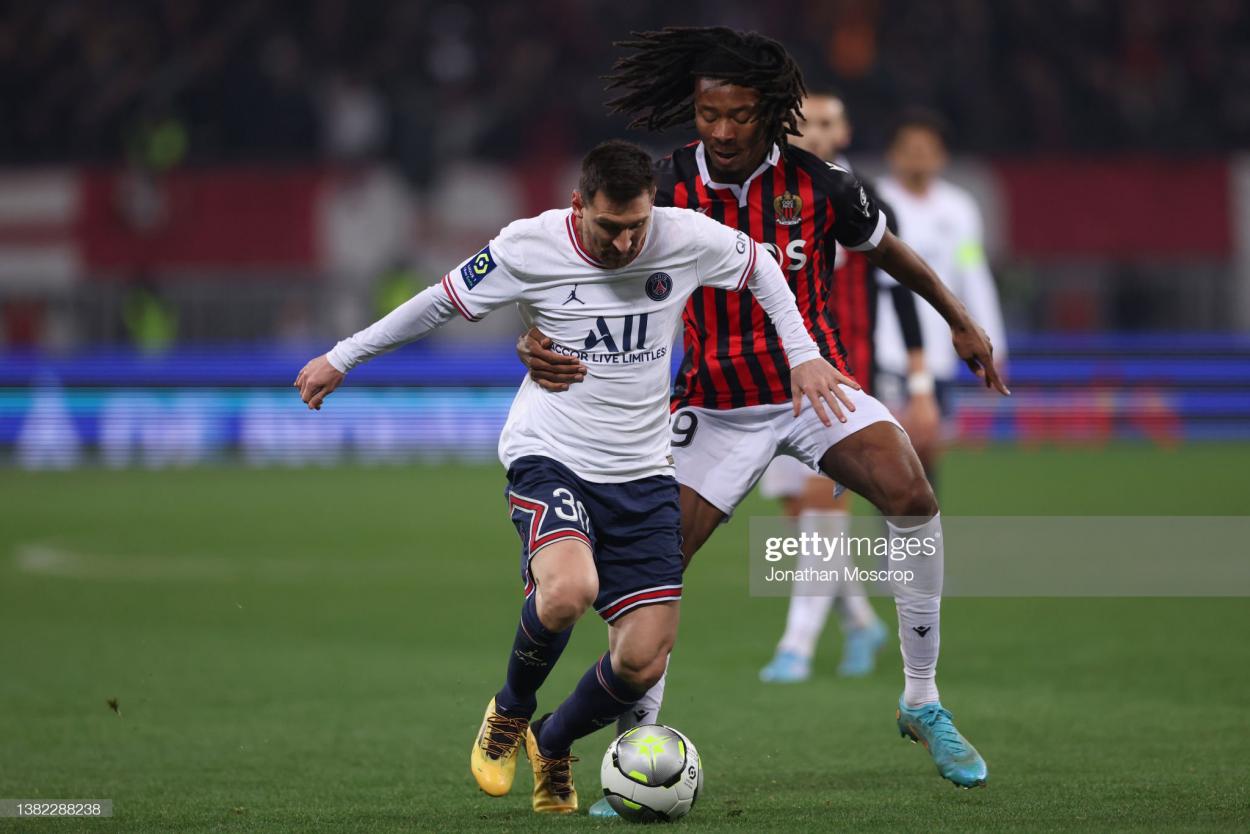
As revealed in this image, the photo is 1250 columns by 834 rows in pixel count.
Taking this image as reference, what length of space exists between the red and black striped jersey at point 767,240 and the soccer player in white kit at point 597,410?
438mm

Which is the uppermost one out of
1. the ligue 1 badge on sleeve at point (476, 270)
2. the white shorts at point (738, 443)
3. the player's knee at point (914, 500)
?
the ligue 1 badge on sleeve at point (476, 270)

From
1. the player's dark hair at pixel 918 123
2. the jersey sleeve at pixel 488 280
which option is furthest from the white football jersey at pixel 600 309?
the player's dark hair at pixel 918 123

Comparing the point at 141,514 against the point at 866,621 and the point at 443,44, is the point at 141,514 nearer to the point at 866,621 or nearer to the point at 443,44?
the point at 866,621

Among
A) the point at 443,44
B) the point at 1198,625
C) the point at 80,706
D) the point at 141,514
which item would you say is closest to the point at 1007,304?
the point at 443,44

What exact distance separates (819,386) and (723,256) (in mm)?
465

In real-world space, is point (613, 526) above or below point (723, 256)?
below

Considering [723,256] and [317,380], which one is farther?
[723,256]

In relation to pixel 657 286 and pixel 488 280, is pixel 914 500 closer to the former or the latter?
pixel 657 286

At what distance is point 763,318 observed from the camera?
18.6 feet

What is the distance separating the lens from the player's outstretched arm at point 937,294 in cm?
565

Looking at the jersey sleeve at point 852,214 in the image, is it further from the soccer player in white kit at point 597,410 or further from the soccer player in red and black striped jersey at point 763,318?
the soccer player in white kit at point 597,410

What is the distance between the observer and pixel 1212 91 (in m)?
24.8

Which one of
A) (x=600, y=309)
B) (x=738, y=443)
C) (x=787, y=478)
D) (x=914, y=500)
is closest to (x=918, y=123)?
(x=787, y=478)

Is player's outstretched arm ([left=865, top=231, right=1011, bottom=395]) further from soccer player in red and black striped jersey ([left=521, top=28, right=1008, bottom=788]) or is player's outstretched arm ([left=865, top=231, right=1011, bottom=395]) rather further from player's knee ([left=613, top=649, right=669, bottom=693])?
player's knee ([left=613, top=649, right=669, bottom=693])
